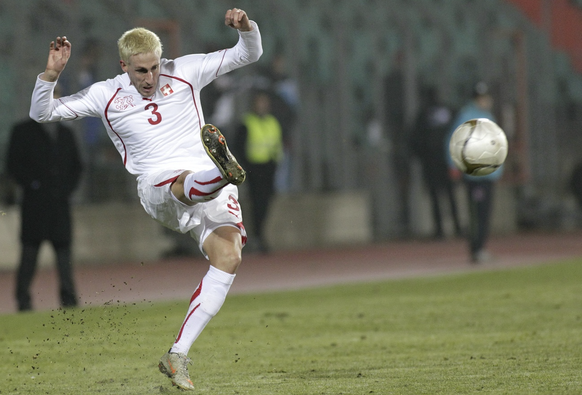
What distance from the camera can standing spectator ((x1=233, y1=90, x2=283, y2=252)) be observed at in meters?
15.8

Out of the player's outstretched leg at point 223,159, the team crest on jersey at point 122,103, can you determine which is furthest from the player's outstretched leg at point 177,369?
the team crest on jersey at point 122,103

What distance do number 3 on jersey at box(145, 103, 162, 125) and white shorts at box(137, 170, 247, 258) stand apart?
323 millimetres

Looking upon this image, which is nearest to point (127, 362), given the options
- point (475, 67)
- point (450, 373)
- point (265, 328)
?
point (265, 328)

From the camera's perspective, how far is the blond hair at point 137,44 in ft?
20.0

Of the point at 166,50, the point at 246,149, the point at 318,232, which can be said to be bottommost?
the point at 318,232

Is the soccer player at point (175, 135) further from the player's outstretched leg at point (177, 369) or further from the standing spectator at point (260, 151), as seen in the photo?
the standing spectator at point (260, 151)

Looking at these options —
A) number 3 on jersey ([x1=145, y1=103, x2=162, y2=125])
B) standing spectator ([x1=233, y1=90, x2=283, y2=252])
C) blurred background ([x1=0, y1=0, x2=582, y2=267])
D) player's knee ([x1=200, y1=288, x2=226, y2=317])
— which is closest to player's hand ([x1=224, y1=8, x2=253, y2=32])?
number 3 on jersey ([x1=145, y1=103, x2=162, y2=125])

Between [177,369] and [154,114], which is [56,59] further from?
[177,369]

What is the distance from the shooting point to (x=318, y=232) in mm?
17844

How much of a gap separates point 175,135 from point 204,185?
0.64 m

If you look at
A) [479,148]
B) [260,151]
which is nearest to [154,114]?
[479,148]

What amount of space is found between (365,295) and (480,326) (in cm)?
280

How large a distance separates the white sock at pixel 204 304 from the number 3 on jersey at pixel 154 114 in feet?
3.19

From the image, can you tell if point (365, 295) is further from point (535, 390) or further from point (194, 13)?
point (194, 13)
